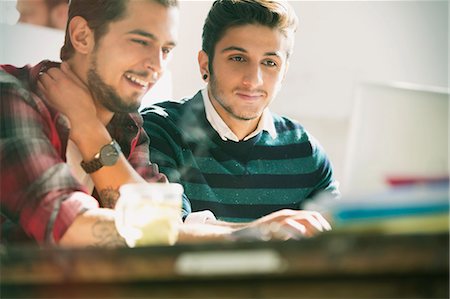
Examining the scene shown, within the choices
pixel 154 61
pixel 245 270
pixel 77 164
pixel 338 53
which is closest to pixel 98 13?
pixel 154 61

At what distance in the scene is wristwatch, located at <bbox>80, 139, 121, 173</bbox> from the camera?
166 cm

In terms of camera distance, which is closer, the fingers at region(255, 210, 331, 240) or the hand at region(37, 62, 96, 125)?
the fingers at region(255, 210, 331, 240)

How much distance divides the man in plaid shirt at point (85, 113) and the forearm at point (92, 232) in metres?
0.02

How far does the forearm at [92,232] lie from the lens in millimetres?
1422

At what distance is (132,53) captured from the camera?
1.72 meters

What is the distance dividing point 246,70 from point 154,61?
→ 0.79 feet

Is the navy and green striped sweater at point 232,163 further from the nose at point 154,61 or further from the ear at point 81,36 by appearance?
the ear at point 81,36

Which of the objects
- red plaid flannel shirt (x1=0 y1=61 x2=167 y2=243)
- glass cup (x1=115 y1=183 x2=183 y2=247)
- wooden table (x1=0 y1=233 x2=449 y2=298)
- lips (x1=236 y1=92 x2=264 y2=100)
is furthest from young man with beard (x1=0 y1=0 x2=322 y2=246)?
wooden table (x1=0 y1=233 x2=449 y2=298)

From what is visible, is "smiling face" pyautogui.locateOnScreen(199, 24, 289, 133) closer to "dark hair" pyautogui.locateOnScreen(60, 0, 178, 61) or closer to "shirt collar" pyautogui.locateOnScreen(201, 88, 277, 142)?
"shirt collar" pyautogui.locateOnScreen(201, 88, 277, 142)

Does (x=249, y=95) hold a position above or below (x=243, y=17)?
below

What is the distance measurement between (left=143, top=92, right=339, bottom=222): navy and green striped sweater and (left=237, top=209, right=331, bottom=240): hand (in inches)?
8.6

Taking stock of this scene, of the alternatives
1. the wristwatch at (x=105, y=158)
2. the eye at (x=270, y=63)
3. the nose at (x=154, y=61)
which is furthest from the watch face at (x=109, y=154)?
the eye at (x=270, y=63)

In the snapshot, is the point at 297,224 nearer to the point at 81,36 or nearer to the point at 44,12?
the point at 81,36

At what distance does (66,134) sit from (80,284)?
718 millimetres
